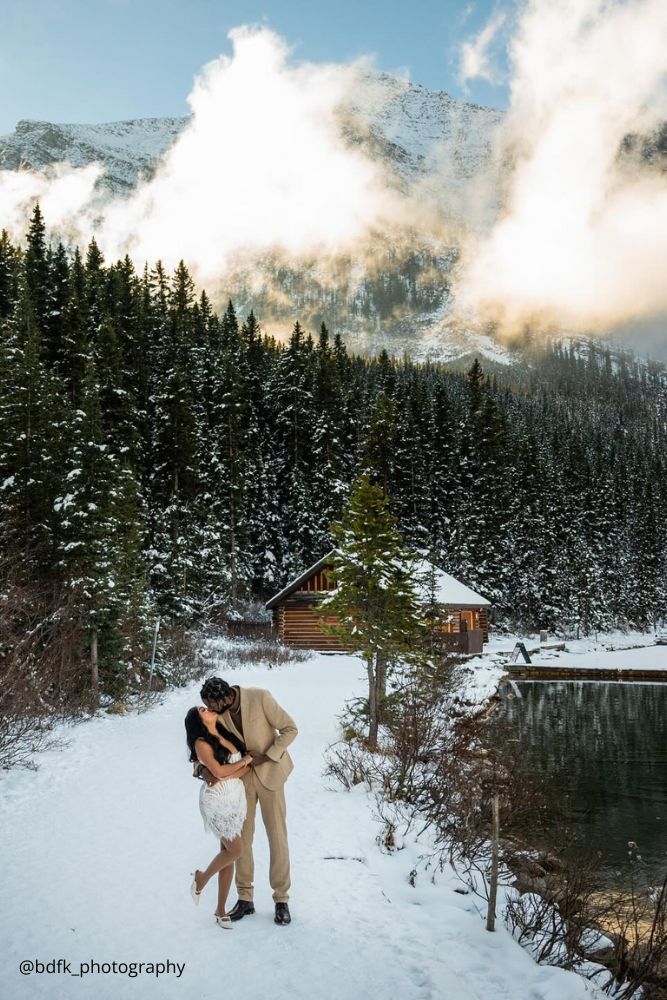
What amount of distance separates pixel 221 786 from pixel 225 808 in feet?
0.54

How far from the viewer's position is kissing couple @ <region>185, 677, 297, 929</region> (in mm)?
4949

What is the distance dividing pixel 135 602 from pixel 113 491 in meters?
3.67

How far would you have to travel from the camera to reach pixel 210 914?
213 inches

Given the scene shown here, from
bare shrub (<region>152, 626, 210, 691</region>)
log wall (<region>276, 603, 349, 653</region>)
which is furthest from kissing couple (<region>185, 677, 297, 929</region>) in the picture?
log wall (<region>276, 603, 349, 653</region>)

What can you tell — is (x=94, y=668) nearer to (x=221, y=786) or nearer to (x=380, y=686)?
(x=380, y=686)

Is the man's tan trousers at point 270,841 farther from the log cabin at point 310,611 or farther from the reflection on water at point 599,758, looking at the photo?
the log cabin at point 310,611

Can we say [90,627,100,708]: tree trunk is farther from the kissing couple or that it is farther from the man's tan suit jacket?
the man's tan suit jacket

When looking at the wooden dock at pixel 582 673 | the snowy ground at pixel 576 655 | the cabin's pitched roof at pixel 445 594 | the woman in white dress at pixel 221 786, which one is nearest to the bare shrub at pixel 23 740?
the woman in white dress at pixel 221 786

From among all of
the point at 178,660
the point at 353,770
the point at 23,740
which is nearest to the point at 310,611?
the point at 178,660

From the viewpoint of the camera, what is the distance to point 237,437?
52.6 metres

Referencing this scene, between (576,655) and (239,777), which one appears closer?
(239,777)

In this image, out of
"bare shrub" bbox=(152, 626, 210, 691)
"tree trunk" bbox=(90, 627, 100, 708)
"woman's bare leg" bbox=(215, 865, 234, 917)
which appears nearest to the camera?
"woman's bare leg" bbox=(215, 865, 234, 917)

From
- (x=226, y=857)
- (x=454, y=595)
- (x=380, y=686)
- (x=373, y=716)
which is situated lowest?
(x=373, y=716)

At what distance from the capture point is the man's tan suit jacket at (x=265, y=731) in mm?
5141
